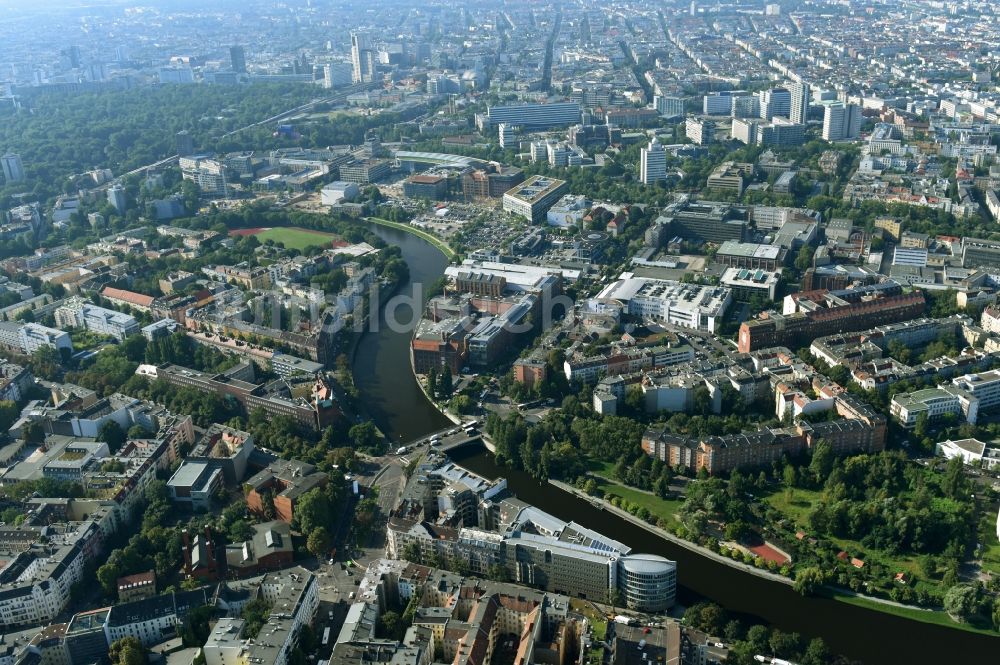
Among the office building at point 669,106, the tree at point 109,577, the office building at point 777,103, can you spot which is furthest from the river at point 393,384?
the office building at point 777,103

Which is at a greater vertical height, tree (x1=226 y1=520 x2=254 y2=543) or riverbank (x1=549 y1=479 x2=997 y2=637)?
tree (x1=226 y1=520 x2=254 y2=543)

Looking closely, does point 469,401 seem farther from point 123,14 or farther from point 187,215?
point 123,14

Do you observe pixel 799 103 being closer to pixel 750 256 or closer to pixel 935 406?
pixel 750 256

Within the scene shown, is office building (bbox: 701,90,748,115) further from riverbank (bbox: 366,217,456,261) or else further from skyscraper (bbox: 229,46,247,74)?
skyscraper (bbox: 229,46,247,74)

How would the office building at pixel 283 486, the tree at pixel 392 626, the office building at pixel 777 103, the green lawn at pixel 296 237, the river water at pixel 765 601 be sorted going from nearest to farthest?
the river water at pixel 765 601
the tree at pixel 392 626
the office building at pixel 283 486
the green lawn at pixel 296 237
the office building at pixel 777 103

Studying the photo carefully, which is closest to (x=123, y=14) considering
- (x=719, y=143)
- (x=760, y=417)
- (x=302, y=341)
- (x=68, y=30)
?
(x=68, y=30)

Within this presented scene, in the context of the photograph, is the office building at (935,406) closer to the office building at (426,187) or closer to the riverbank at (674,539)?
the riverbank at (674,539)

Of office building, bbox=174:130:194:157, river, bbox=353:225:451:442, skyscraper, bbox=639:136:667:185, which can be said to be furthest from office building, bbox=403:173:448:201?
office building, bbox=174:130:194:157
